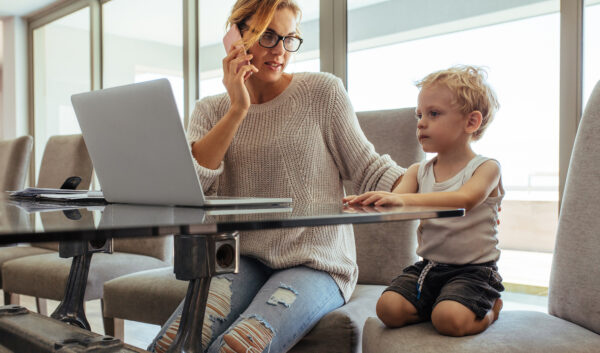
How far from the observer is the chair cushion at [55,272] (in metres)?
1.75

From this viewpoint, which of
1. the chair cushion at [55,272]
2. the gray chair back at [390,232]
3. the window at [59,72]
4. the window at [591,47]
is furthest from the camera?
the window at [59,72]

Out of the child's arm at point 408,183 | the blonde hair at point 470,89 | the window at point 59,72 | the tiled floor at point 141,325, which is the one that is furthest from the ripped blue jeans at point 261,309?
the window at point 59,72

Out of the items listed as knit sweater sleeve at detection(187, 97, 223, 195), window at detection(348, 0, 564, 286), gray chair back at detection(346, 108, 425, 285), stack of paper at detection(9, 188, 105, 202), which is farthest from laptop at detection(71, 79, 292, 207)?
window at detection(348, 0, 564, 286)

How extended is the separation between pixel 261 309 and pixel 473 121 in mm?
616

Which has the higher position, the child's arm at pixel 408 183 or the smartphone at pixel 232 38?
the smartphone at pixel 232 38

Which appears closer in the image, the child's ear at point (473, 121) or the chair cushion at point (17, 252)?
the child's ear at point (473, 121)

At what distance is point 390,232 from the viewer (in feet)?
4.98

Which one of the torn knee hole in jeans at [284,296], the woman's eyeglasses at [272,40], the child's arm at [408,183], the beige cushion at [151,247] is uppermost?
the woman's eyeglasses at [272,40]

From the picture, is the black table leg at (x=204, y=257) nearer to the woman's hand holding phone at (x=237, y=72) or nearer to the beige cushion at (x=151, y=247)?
the woman's hand holding phone at (x=237, y=72)

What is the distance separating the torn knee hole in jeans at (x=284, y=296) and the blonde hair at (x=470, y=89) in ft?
1.77

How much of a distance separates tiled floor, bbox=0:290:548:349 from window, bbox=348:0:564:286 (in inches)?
2.9

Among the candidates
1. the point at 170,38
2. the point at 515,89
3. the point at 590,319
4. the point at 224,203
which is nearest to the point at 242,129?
the point at 224,203

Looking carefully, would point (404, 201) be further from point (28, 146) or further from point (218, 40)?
point (218, 40)

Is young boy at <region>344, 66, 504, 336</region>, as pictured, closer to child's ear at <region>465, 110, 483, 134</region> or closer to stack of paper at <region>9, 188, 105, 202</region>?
child's ear at <region>465, 110, 483, 134</region>
